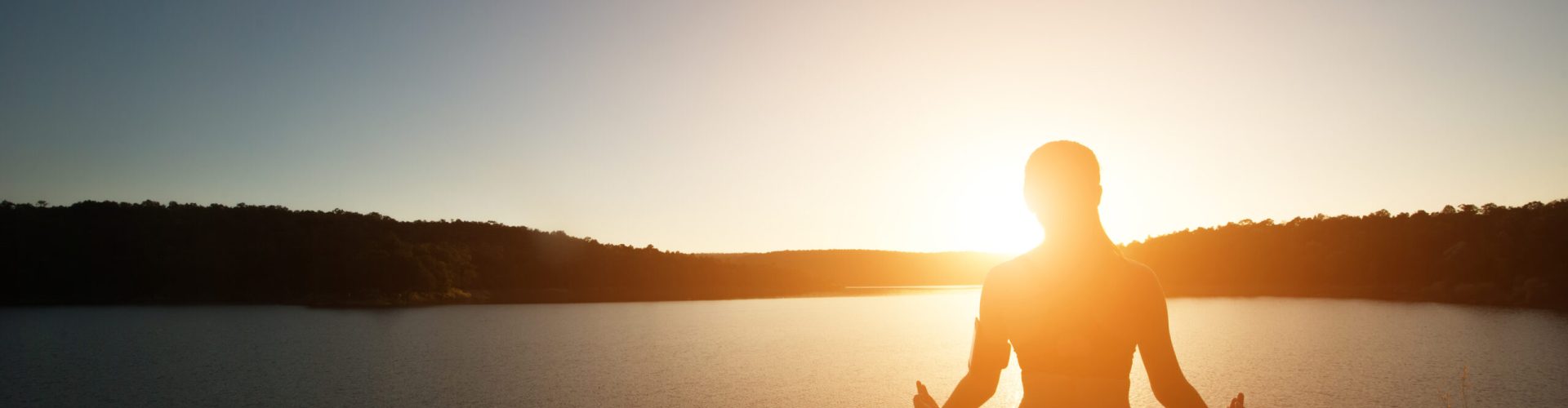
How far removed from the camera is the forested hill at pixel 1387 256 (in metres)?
94.1

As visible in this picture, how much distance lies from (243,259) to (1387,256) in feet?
579

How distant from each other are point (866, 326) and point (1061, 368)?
67410 millimetres

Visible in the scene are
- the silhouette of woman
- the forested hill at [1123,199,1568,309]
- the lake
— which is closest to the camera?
the silhouette of woman

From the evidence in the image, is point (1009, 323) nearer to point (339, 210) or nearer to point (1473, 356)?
point (1473, 356)

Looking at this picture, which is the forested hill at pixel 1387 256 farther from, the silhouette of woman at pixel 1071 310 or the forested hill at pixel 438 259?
the silhouette of woman at pixel 1071 310

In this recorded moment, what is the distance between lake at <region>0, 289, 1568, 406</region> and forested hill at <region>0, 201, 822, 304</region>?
2903 centimetres

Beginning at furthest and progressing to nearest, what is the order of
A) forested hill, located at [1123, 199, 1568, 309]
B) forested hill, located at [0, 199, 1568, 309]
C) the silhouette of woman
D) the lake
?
forested hill, located at [0, 199, 1568, 309] → forested hill, located at [1123, 199, 1568, 309] → the lake → the silhouette of woman

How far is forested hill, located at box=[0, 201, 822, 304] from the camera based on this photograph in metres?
106

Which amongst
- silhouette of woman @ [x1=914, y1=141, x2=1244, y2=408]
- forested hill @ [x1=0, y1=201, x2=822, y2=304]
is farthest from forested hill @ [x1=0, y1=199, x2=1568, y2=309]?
silhouette of woman @ [x1=914, y1=141, x2=1244, y2=408]

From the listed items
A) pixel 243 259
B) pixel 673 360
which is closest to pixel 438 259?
pixel 243 259

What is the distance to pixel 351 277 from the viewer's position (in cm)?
10681

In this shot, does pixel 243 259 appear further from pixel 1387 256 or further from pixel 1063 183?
pixel 1387 256

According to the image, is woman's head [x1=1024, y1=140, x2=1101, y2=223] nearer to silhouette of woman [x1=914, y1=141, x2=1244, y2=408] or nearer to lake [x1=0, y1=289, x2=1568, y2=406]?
silhouette of woman [x1=914, y1=141, x2=1244, y2=408]

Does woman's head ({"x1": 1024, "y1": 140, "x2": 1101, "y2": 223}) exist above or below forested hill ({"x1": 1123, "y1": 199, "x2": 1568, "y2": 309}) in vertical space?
below
